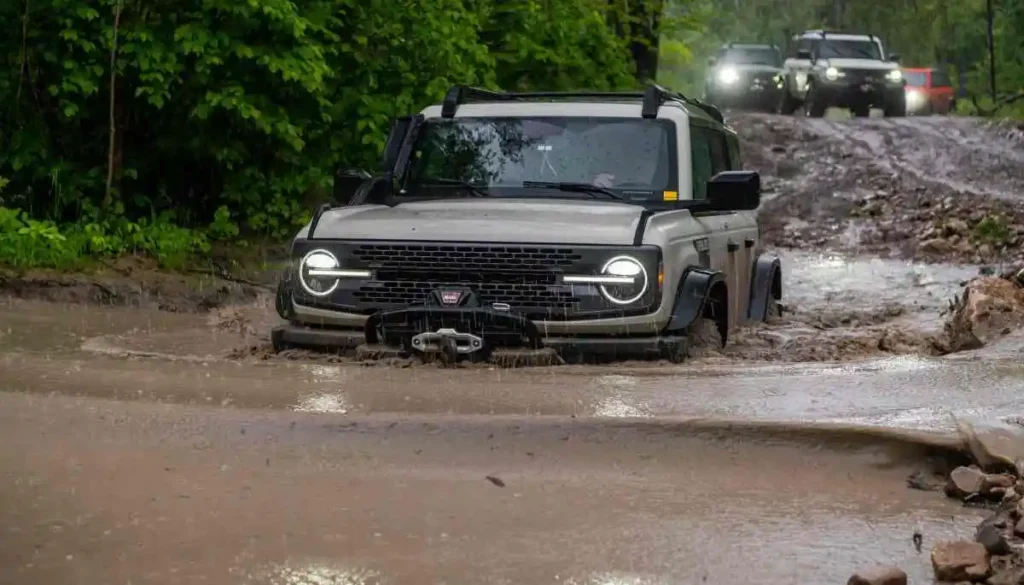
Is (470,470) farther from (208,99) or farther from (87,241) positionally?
(87,241)

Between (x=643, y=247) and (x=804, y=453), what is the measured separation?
1.62 m

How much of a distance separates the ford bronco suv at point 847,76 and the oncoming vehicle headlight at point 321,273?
981 inches

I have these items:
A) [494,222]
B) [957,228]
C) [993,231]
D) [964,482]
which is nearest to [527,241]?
[494,222]

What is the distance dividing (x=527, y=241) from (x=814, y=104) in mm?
25190

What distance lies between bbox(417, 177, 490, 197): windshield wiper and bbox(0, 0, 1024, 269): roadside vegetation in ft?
14.1

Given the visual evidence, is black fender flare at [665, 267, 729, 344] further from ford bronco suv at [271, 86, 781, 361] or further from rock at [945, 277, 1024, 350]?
rock at [945, 277, 1024, 350]

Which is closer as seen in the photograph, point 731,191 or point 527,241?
point 527,241

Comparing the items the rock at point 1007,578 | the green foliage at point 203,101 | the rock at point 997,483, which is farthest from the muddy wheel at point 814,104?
the rock at point 1007,578

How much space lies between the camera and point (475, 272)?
7750 millimetres

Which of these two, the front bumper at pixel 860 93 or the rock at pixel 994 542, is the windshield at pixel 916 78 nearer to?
the front bumper at pixel 860 93

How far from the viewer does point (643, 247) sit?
762 cm

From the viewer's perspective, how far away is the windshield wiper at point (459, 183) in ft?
28.7

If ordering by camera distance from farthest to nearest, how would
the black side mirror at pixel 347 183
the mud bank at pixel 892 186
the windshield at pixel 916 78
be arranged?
the windshield at pixel 916 78 < the mud bank at pixel 892 186 < the black side mirror at pixel 347 183

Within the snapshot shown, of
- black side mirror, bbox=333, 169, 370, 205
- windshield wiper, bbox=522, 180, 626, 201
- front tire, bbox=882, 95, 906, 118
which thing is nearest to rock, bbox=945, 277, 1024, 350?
windshield wiper, bbox=522, 180, 626, 201
